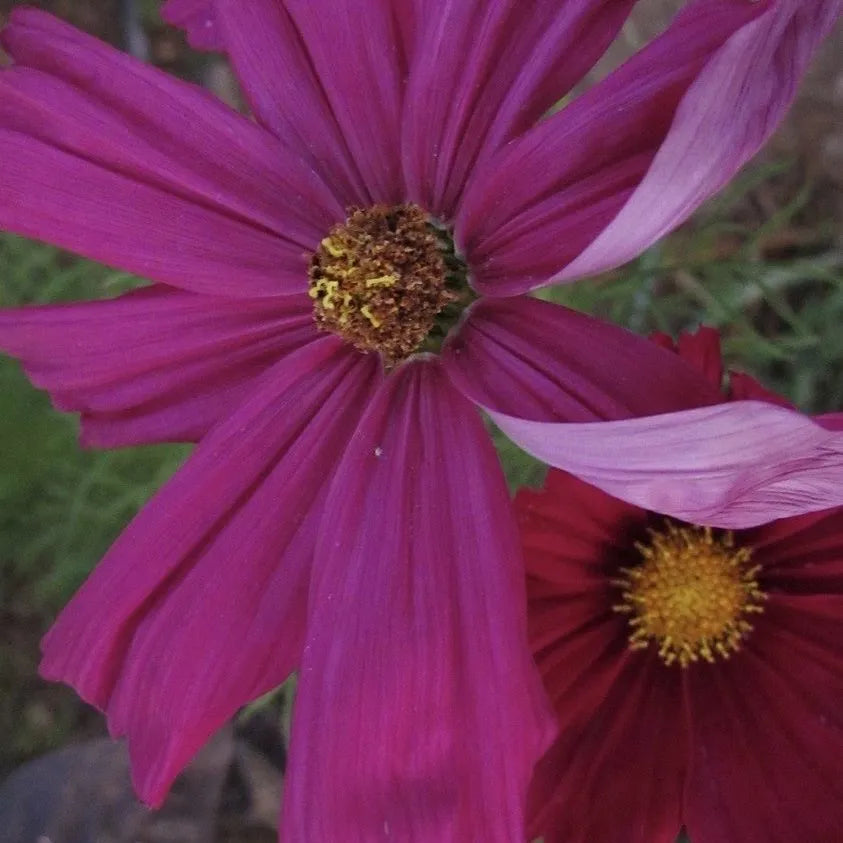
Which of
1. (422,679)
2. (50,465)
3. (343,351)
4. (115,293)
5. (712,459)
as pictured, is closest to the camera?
(712,459)

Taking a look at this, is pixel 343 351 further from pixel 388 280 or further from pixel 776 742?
pixel 776 742

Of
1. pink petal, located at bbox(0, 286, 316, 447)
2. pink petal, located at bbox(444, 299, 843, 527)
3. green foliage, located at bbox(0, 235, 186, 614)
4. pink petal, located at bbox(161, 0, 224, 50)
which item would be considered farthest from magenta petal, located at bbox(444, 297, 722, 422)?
green foliage, located at bbox(0, 235, 186, 614)

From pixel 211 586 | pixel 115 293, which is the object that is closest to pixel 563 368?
pixel 211 586

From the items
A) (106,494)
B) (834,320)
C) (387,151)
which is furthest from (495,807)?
(106,494)

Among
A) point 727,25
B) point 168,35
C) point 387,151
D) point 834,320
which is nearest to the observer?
point 727,25

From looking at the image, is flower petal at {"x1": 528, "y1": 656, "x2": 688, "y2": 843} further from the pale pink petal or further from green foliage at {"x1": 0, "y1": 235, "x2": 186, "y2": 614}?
green foliage at {"x1": 0, "y1": 235, "x2": 186, "y2": 614}

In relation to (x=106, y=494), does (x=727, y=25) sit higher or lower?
higher

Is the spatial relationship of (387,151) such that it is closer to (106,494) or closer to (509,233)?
(509,233)
